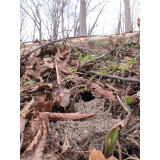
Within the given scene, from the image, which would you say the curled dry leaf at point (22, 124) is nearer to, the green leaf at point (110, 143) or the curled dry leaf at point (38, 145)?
the curled dry leaf at point (38, 145)

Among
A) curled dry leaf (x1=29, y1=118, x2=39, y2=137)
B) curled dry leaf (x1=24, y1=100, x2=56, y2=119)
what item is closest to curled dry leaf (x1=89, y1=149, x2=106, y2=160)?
curled dry leaf (x1=29, y1=118, x2=39, y2=137)

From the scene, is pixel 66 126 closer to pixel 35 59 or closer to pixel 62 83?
pixel 62 83

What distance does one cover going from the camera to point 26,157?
69 cm

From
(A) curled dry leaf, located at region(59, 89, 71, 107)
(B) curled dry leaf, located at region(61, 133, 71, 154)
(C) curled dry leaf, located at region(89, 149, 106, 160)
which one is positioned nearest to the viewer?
(C) curled dry leaf, located at region(89, 149, 106, 160)

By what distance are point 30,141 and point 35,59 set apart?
63.8 inches

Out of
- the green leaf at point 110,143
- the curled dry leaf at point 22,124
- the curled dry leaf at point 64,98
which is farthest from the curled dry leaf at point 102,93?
the curled dry leaf at point 22,124

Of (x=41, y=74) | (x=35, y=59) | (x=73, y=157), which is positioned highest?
(x=35, y=59)

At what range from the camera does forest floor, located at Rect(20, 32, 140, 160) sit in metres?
A: 0.76

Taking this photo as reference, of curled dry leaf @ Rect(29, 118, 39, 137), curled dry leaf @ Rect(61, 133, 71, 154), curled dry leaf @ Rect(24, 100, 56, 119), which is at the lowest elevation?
curled dry leaf @ Rect(61, 133, 71, 154)

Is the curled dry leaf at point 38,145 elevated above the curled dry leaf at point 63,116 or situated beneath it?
situated beneath

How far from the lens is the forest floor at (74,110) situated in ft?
Result: 2.50

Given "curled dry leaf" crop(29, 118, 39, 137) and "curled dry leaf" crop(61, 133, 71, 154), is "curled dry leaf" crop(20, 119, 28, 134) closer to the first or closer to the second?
"curled dry leaf" crop(29, 118, 39, 137)

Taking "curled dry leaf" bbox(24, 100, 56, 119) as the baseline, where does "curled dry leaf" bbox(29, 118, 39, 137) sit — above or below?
below
